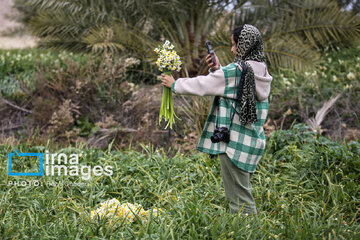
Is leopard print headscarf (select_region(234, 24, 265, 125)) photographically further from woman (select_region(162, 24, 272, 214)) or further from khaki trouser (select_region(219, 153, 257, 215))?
khaki trouser (select_region(219, 153, 257, 215))

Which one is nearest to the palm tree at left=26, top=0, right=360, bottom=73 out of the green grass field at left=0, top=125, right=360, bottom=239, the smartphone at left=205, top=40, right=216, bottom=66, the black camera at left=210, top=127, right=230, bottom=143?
the green grass field at left=0, top=125, right=360, bottom=239

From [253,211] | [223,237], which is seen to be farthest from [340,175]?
[223,237]

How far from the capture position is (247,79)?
270 cm

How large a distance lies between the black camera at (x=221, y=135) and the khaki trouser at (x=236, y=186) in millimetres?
135

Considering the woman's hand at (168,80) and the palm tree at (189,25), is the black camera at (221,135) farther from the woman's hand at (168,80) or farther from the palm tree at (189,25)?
the palm tree at (189,25)

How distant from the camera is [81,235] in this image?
2715mm

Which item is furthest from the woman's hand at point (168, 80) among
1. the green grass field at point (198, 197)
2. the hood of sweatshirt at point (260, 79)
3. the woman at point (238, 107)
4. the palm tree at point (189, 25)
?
the palm tree at point (189, 25)

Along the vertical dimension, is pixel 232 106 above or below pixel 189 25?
below

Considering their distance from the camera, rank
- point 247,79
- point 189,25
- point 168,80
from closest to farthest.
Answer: point 247,79 < point 168,80 < point 189,25

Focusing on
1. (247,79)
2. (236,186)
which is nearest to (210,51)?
(247,79)

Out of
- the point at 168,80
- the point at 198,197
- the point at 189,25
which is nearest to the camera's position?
the point at 168,80

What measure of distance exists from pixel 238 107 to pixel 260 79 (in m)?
0.26

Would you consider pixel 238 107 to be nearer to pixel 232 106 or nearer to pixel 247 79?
pixel 232 106

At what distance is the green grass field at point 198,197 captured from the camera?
2.70 metres
